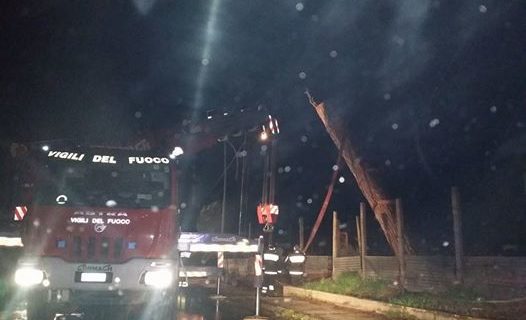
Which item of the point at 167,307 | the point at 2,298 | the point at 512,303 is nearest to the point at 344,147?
the point at 512,303

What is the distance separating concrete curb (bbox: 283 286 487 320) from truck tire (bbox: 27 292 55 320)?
22.1ft

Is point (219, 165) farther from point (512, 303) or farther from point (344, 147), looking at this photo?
point (512, 303)

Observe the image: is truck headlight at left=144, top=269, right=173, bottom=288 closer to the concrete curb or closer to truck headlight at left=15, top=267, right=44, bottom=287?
truck headlight at left=15, top=267, right=44, bottom=287

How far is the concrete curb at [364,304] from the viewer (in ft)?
35.7

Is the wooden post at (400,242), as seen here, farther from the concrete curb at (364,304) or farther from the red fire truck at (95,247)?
the red fire truck at (95,247)

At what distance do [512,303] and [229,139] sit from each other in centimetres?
957

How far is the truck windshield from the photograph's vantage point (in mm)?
9469

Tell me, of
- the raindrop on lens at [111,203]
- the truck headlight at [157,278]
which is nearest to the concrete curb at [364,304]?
the truck headlight at [157,278]

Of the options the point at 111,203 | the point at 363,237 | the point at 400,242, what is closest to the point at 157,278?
the point at 111,203

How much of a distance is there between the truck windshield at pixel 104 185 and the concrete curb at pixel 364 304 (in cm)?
543

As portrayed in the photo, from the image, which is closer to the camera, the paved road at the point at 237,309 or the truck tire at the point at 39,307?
the truck tire at the point at 39,307

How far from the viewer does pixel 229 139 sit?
58.5ft

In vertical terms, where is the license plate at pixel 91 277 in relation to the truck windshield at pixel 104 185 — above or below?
below

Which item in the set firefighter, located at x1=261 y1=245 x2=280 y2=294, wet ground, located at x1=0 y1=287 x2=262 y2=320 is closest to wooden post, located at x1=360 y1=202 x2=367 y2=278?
firefighter, located at x1=261 y1=245 x2=280 y2=294
